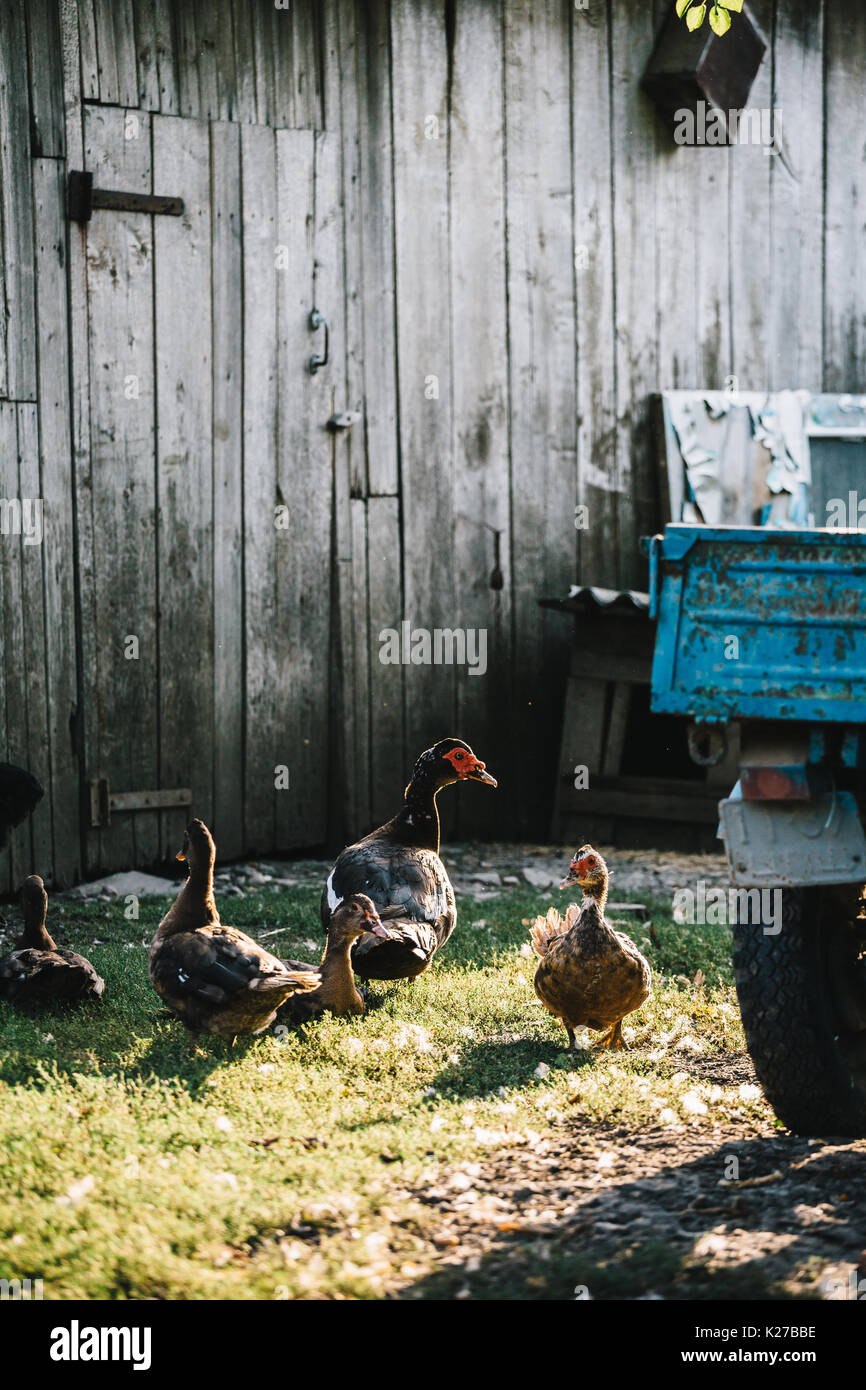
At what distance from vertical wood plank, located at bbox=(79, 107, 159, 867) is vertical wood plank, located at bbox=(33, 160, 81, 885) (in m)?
0.11

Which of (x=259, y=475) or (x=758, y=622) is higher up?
(x=259, y=475)

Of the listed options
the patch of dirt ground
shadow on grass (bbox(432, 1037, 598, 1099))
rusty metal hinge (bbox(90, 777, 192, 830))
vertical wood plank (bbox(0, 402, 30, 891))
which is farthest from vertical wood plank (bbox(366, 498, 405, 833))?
the patch of dirt ground

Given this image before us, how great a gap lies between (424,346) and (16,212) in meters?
2.64

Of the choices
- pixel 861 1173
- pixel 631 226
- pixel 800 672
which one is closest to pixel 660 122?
pixel 631 226

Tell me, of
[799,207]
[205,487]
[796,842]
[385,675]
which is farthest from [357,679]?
[796,842]

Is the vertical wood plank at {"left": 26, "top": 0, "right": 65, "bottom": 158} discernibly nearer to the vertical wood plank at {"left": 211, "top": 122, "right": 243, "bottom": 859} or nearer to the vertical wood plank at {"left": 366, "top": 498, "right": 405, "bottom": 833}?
the vertical wood plank at {"left": 211, "top": 122, "right": 243, "bottom": 859}

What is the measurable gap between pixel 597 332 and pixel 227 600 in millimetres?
3162

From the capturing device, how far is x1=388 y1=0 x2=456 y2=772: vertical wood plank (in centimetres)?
906

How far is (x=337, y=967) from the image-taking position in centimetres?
540

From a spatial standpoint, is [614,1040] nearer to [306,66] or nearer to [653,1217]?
[653,1217]

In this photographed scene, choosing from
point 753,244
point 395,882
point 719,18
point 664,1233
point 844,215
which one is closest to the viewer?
point 664,1233

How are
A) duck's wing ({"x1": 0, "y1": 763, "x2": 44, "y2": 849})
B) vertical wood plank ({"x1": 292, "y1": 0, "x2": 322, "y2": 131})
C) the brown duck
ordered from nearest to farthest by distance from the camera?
1. the brown duck
2. duck's wing ({"x1": 0, "y1": 763, "x2": 44, "y2": 849})
3. vertical wood plank ({"x1": 292, "y1": 0, "x2": 322, "y2": 131})

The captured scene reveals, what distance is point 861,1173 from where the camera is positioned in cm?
411

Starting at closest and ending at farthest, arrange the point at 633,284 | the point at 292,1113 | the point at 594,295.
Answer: the point at 292,1113 < the point at 594,295 < the point at 633,284
